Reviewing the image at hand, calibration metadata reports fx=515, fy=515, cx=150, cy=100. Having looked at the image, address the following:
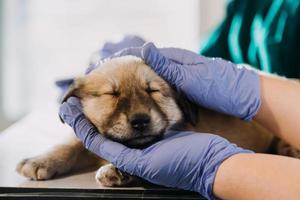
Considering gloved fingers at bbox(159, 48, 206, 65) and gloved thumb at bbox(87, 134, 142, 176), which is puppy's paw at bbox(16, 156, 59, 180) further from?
gloved fingers at bbox(159, 48, 206, 65)

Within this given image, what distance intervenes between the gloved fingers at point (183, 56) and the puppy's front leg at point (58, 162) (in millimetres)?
280

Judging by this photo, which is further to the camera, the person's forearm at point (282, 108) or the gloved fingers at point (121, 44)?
the gloved fingers at point (121, 44)

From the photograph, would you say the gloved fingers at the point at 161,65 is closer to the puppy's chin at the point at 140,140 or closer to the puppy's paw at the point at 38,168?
the puppy's chin at the point at 140,140

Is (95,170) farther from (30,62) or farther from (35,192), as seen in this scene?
(30,62)

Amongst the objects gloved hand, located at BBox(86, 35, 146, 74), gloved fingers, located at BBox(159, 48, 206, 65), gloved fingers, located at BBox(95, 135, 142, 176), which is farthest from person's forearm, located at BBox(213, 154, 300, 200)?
gloved hand, located at BBox(86, 35, 146, 74)

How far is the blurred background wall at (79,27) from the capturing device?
2.35 meters

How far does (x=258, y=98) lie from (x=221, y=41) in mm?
815

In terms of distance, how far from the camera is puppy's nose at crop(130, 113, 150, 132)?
97 centimetres

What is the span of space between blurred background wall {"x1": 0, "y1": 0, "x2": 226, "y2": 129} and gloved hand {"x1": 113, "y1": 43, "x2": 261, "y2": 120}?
1.24 metres

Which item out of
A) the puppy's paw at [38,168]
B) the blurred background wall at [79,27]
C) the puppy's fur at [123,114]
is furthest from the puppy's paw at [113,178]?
the blurred background wall at [79,27]

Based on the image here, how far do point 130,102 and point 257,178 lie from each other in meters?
0.29

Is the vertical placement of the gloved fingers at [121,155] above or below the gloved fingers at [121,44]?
below

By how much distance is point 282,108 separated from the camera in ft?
3.55

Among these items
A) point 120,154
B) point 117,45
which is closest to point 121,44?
point 117,45
